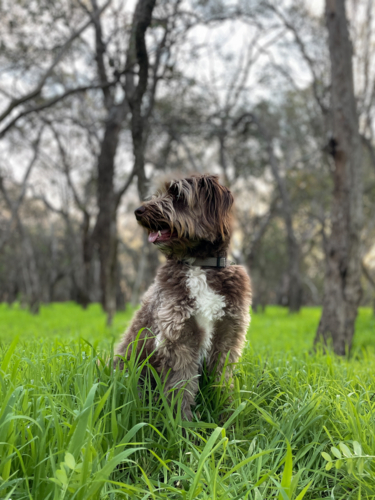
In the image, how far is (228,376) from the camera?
2.89 m

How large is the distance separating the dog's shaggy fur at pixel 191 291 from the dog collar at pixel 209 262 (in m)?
0.02

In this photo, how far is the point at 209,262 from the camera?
2828mm

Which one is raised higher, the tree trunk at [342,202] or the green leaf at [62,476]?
the tree trunk at [342,202]

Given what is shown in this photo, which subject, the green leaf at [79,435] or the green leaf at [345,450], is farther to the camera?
the green leaf at [345,450]

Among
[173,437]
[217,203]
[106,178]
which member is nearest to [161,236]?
[217,203]

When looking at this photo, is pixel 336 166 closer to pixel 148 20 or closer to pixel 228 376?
pixel 148 20

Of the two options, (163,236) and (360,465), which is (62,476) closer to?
(360,465)

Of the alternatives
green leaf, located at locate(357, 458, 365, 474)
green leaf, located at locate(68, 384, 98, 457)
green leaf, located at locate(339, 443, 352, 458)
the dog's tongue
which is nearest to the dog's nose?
the dog's tongue

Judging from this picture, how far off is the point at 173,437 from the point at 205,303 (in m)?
0.84

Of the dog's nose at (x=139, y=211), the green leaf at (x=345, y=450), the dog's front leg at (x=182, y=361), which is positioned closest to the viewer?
the green leaf at (x=345, y=450)

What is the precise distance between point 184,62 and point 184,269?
28.8 feet

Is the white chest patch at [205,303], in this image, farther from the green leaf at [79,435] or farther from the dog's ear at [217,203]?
the green leaf at [79,435]

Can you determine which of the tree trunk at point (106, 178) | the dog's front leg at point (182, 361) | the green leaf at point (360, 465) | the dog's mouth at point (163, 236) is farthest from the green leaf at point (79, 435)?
the tree trunk at point (106, 178)

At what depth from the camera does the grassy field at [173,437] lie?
183 cm
